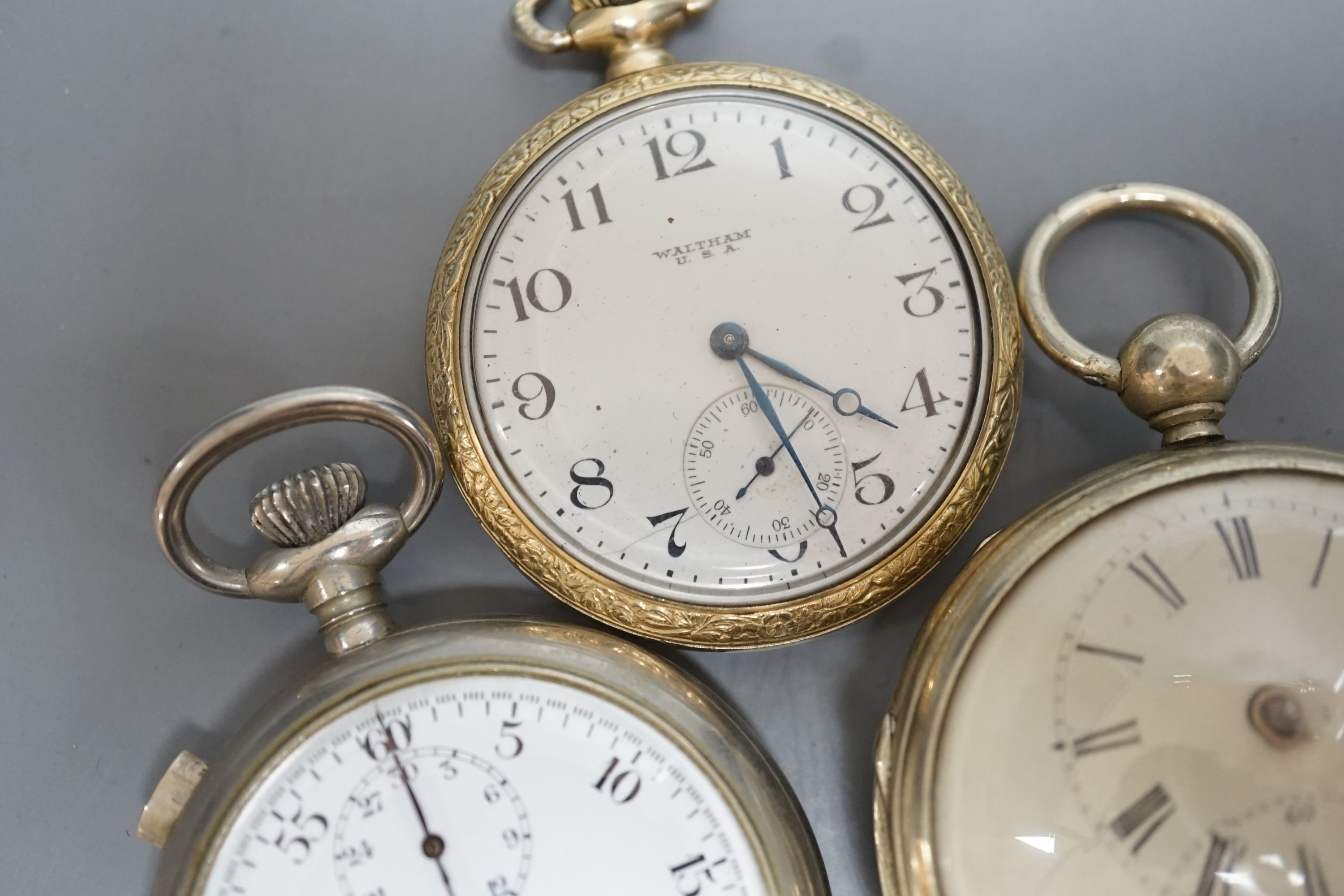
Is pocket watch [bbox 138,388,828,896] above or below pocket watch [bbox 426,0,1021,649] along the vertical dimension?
below

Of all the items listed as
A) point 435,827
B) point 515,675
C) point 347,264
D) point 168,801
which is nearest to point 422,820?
point 435,827

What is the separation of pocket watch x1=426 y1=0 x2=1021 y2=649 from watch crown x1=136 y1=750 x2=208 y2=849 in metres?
0.34

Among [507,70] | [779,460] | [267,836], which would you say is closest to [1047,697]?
[779,460]

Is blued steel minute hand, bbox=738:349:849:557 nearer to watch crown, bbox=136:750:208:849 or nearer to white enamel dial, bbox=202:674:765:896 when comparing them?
white enamel dial, bbox=202:674:765:896

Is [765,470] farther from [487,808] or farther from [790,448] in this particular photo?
[487,808]

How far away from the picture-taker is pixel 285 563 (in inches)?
32.1

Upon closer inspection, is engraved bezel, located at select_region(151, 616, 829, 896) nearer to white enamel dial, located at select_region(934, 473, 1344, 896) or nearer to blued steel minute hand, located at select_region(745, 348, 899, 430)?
white enamel dial, located at select_region(934, 473, 1344, 896)

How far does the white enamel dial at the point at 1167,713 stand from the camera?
72 cm

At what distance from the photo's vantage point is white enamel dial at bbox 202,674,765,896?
76 centimetres

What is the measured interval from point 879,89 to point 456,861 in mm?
882

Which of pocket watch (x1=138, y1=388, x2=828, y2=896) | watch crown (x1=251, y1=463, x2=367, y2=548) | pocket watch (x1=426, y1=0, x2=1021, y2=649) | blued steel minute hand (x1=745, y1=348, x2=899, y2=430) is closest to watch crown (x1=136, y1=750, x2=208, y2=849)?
pocket watch (x1=138, y1=388, x2=828, y2=896)

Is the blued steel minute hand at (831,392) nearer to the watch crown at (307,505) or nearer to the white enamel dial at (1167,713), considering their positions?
the white enamel dial at (1167,713)

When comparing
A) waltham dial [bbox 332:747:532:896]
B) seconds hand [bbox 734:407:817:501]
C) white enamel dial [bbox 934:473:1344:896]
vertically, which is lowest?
white enamel dial [bbox 934:473:1344:896]

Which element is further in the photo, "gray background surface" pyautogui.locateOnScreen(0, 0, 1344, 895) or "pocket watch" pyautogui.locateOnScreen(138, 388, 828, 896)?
"gray background surface" pyautogui.locateOnScreen(0, 0, 1344, 895)
